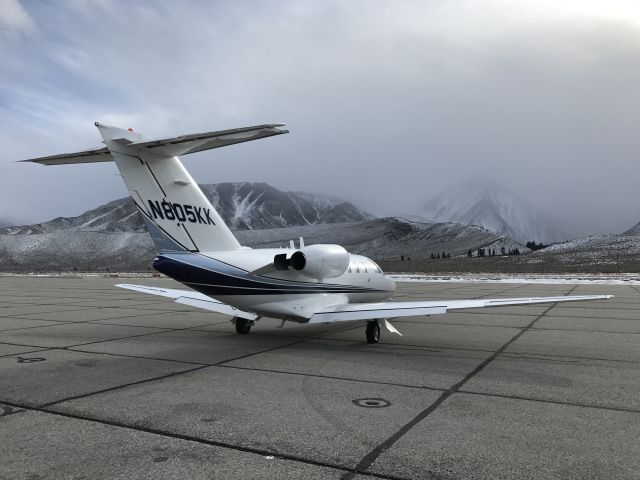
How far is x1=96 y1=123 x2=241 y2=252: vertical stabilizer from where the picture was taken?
35.0ft

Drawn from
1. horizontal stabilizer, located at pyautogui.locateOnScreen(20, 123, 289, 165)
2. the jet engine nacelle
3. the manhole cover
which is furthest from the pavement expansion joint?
horizontal stabilizer, located at pyautogui.locateOnScreen(20, 123, 289, 165)

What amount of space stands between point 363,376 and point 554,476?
4.32 m

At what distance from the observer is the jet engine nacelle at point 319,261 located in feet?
37.6

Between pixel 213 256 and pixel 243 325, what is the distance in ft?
10.3

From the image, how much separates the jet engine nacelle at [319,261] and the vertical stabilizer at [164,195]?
5.99ft

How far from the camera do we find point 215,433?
19.0 ft

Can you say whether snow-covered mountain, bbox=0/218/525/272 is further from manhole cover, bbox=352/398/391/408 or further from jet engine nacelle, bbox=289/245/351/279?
manhole cover, bbox=352/398/391/408

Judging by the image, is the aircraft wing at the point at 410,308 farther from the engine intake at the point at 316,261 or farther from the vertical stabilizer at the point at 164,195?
the vertical stabilizer at the point at 164,195

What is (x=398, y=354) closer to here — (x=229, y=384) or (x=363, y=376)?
(x=363, y=376)

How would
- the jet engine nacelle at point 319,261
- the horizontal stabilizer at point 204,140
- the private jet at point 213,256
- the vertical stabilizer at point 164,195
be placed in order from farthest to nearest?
the jet engine nacelle at point 319,261 → the private jet at point 213,256 → the vertical stabilizer at point 164,195 → the horizontal stabilizer at point 204,140

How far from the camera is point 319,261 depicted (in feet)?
37.6

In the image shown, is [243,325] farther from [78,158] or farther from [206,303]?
[78,158]

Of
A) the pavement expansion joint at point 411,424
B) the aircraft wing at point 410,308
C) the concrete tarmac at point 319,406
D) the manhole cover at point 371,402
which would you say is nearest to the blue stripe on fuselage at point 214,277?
the aircraft wing at point 410,308

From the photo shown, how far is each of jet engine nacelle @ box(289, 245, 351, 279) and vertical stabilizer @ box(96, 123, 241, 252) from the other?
1826mm
